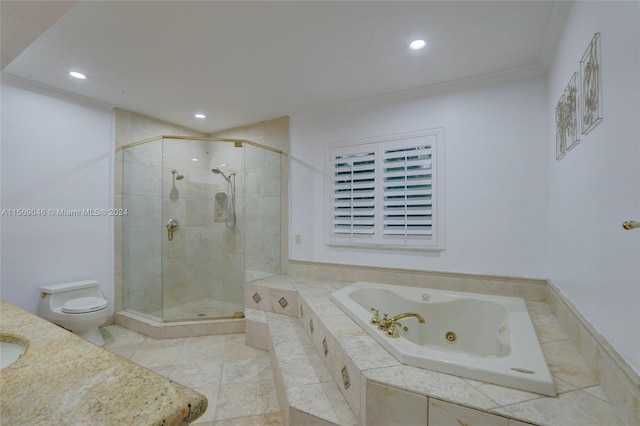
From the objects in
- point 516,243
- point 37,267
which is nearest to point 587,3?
point 516,243

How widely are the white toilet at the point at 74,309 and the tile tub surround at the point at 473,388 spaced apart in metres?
2.09

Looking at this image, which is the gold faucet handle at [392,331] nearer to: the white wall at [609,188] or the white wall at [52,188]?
the white wall at [609,188]

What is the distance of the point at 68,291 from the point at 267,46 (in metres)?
2.68

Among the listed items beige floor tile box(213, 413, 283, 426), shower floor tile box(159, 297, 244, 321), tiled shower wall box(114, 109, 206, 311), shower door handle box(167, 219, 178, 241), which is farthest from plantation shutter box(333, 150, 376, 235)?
tiled shower wall box(114, 109, 206, 311)

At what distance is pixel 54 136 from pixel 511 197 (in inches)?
156

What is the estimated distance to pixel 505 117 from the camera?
7.58 feet

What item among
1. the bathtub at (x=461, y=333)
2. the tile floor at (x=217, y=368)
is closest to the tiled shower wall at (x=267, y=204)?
the tile floor at (x=217, y=368)

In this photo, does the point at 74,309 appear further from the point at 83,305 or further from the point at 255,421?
the point at 255,421

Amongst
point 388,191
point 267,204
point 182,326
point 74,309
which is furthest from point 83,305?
point 388,191

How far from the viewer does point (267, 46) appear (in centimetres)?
196

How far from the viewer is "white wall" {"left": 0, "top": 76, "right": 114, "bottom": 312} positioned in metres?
2.33

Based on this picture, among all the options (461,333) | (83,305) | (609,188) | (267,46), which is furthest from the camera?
(83,305)

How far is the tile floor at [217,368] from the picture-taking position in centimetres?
174

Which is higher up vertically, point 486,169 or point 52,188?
point 486,169
